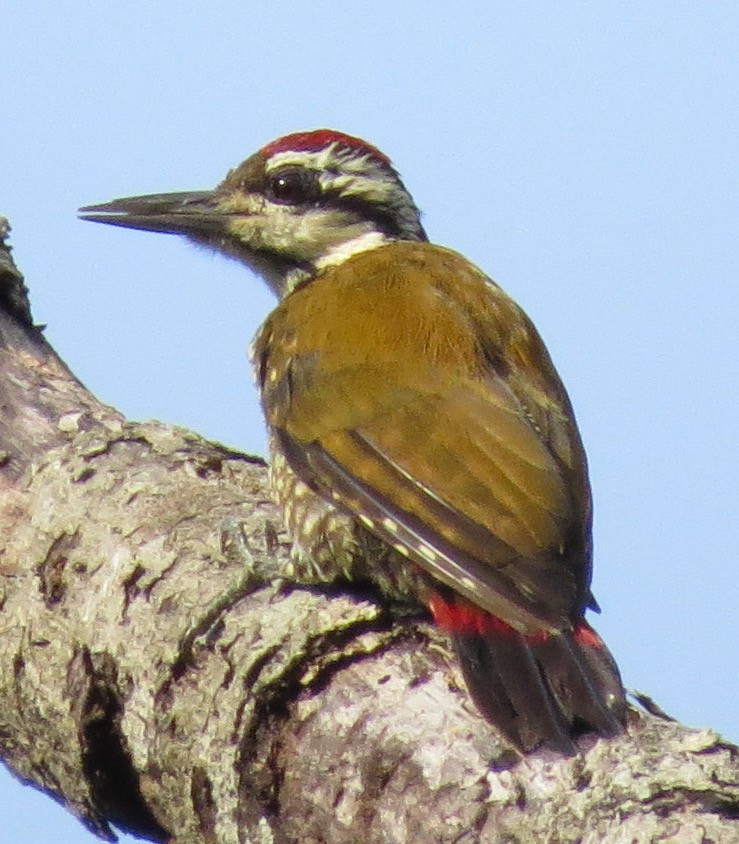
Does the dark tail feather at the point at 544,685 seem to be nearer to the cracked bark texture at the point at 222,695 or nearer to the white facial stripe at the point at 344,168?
the cracked bark texture at the point at 222,695

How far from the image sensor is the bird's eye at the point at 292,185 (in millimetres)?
4859

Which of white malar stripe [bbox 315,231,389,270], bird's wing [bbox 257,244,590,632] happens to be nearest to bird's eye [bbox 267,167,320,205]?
white malar stripe [bbox 315,231,389,270]

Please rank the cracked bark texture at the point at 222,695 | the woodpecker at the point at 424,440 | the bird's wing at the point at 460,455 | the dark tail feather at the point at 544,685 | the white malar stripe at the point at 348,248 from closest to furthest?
the cracked bark texture at the point at 222,695 < the dark tail feather at the point at 544,685 < the woodpecker at the point at 424,440 < the bird's wing at the point at 460,455 < the white malar stripe at the point at 348,248

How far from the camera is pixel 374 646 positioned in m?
2.92

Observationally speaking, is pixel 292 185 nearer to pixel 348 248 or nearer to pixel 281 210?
pixel 281 210

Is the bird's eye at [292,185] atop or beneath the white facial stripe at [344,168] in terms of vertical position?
beneath

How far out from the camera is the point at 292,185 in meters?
4.88

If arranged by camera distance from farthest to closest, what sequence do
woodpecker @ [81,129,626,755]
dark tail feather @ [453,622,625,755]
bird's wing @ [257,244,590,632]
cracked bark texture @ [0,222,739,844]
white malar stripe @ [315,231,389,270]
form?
white malar stripe @ [315,231,389,270] → bird's wing @ [257,244,590,632] → woodpecker @ [81,129,626,755] → dark tail feather @ [453,622,625,755] → cracked bark texture @ [0,222,739,844]

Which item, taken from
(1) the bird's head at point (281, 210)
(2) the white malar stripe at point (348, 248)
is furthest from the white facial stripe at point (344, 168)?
(2) the white malar stripe at point (348, 248)

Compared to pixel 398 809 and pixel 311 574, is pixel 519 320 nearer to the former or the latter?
pixel 311 574

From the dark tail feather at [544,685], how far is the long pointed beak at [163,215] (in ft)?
7.40

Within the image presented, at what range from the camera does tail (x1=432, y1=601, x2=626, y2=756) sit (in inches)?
101

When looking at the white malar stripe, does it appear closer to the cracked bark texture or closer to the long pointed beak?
the long pointed beak

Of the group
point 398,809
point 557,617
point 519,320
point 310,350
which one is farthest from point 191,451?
point 398,809
